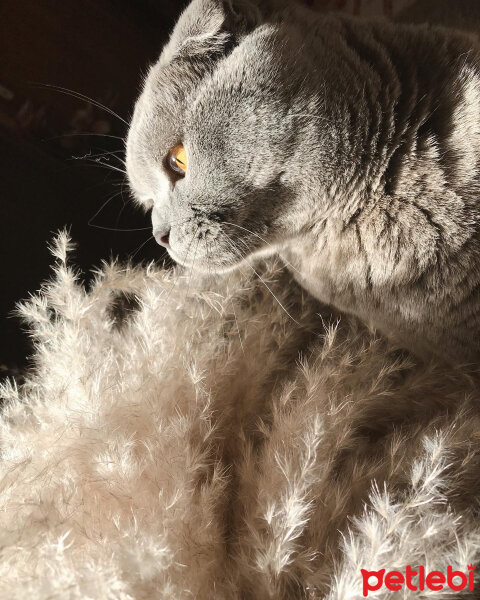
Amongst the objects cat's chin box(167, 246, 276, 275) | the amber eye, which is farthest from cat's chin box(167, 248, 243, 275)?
the amber eye

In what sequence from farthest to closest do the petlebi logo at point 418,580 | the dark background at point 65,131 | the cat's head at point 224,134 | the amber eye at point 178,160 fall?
the dark background at point 65,131 → the amber eye at point 178,160 → the cat's head at point 224,134 → the petlebi logo at point 418,580

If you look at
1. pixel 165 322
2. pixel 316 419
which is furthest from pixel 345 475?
pixel 165 322

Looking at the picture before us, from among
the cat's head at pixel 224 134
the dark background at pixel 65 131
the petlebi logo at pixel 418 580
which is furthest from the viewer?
the dark background at pixel 65 131

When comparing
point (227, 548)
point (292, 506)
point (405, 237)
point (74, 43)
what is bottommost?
point (227, 548)

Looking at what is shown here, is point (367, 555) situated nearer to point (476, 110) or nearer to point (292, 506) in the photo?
point (292, 506)

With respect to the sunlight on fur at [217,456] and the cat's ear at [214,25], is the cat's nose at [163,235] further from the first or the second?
the cat's ear at [214,25]

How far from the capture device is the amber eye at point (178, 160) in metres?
0.81

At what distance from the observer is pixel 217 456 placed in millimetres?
680

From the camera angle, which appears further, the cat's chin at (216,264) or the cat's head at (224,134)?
the cat's chin at (216,264)

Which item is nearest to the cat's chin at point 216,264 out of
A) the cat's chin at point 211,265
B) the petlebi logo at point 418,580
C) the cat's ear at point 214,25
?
the cat's chin at point 211,265

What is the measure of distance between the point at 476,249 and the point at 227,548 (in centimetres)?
49

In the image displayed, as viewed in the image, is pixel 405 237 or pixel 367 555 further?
pixel 405 237

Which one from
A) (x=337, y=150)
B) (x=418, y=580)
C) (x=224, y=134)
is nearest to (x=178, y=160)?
(x=224, y=134)

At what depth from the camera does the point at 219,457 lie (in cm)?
68
